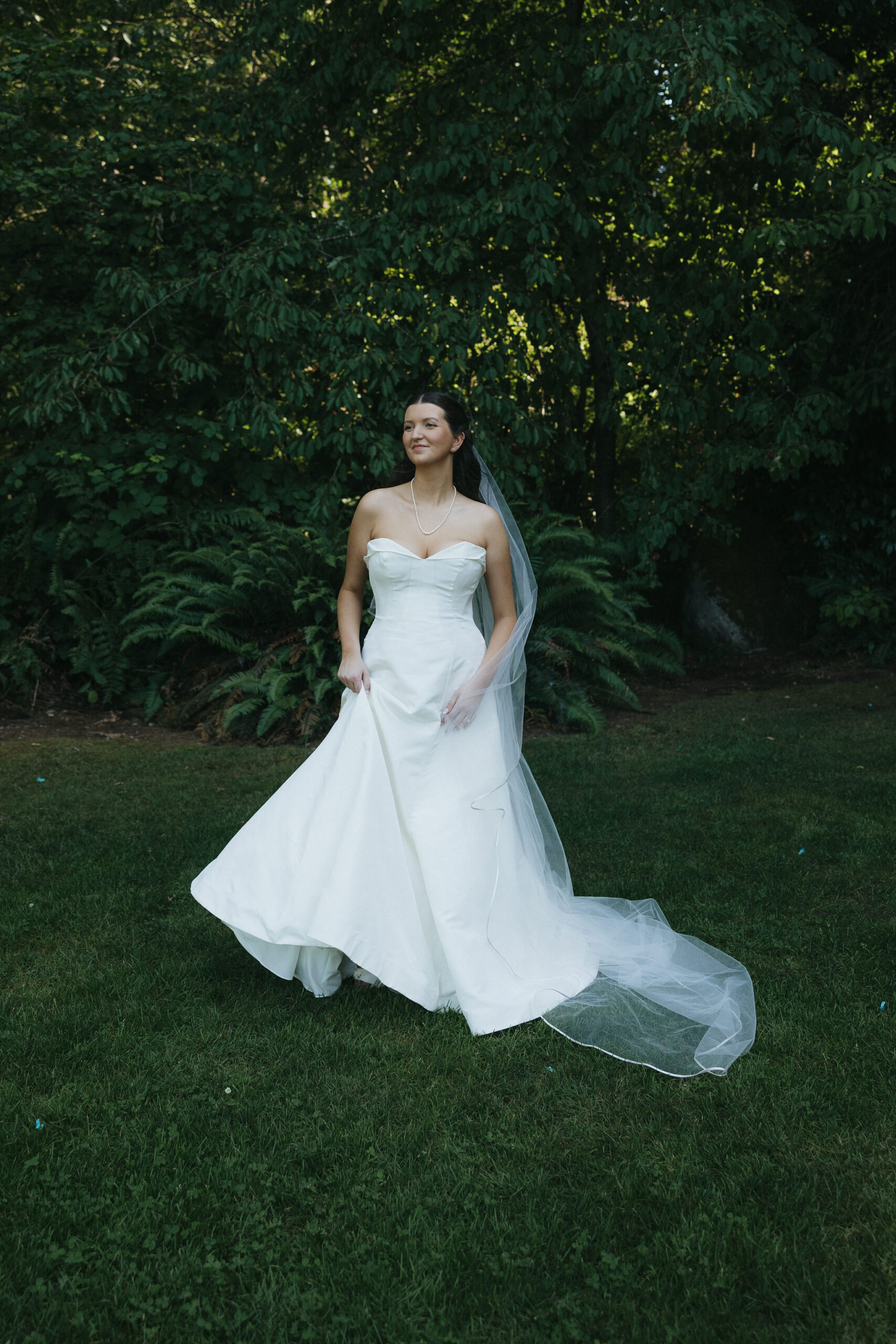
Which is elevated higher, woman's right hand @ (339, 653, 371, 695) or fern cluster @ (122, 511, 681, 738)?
woman's right hand @ (339, 653, 371, 695)

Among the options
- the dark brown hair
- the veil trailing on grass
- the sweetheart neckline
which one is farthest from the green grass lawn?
the dark brown hair

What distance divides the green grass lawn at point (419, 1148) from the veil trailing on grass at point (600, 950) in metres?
0.11

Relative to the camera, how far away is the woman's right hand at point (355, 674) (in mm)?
3820

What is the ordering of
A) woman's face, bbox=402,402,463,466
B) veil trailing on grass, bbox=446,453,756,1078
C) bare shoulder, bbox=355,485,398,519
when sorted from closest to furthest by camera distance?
veil trailing on grass, bbox=446,453,756,1078
woman's face, bbox=402,402,463,466
bare shoulder, bbox=355,485,398,519

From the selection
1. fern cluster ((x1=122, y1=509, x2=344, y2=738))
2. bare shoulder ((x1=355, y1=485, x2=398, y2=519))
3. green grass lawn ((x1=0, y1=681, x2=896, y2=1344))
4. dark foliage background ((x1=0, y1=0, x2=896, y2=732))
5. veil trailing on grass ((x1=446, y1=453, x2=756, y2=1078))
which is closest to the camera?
green grass lawn ((x1=0, y1=681, x2=896, y2=1344))

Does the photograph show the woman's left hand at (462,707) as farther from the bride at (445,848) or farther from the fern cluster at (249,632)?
the fern cluster at (249,632)

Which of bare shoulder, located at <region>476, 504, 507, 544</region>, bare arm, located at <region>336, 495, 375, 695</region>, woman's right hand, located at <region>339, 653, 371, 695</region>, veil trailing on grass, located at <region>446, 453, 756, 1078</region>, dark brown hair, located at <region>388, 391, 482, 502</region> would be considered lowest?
veil trailing on grass, located at <region>446, 453, 756, 1078</region>

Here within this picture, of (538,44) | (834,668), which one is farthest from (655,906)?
(538,44)

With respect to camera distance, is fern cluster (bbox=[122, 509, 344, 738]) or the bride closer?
the bride

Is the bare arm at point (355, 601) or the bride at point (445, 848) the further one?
the bare arm at point (355, 601)

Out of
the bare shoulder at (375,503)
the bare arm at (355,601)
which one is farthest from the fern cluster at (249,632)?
the bare shoulder at (375,503)

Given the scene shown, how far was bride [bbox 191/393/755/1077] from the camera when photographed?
3.42m

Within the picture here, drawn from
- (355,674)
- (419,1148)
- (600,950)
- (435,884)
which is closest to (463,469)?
(355,674)

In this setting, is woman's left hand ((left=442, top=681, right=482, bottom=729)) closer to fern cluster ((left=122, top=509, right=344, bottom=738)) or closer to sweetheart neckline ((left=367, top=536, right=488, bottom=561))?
sweetheart neckline ((left=367, top=536, right=488, bottom=561))
